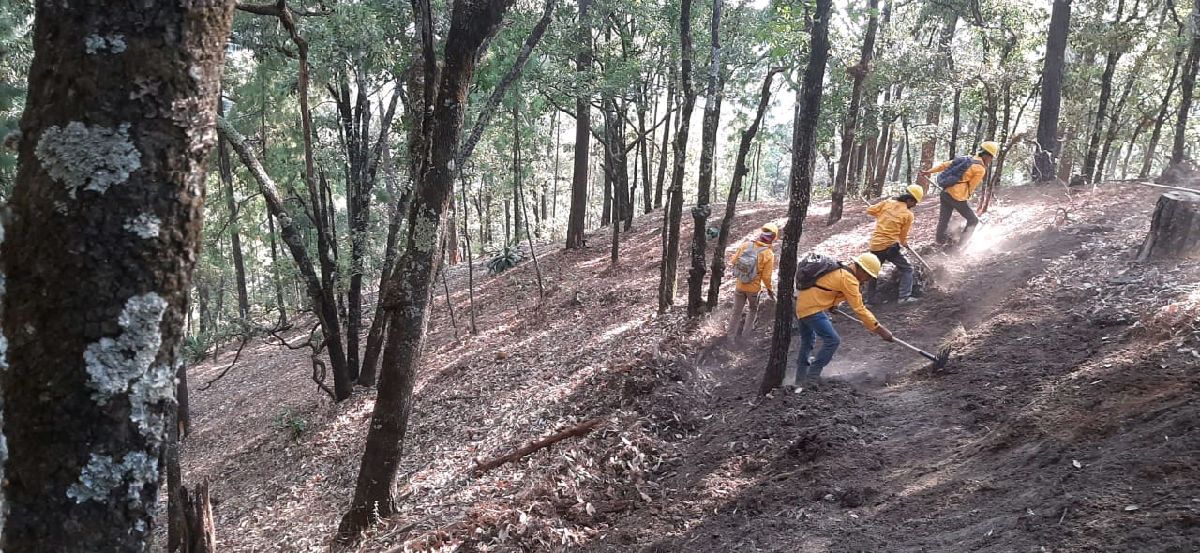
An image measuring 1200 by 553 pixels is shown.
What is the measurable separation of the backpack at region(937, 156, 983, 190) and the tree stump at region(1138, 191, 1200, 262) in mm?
2760

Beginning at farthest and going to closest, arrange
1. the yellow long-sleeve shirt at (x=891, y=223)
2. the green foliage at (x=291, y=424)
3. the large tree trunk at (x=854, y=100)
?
the large tree trunk at (x=854, y=100)
the green foliage at (x=291, y=424)
the yellow long-sleeve shirt at (x=891, y=223)

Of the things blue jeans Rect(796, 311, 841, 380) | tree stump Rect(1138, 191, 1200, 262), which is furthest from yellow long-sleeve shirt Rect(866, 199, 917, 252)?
tree stump Rect(1138, 191, 1200, 262)

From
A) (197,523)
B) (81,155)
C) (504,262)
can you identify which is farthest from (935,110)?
(81,155)

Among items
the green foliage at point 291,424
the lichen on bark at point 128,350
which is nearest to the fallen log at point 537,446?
the green foliage at point 291,424

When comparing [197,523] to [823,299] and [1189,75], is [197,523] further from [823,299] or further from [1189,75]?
[1189,75]

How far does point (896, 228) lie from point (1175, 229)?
2.90 metres

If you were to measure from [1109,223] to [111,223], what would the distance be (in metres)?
11.6

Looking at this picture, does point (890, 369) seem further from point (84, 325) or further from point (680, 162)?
point (84, 325)

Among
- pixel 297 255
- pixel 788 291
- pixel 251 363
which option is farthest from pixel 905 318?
pixel 251 363

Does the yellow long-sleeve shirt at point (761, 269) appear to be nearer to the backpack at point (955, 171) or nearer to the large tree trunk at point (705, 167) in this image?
the large tree trunk at point (705, 167)

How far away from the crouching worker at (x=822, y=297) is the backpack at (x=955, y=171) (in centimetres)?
371

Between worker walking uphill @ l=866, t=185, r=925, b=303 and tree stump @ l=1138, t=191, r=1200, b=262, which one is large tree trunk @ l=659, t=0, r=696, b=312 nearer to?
worker walking uphill @ l=866, t=185, r=925, b=303

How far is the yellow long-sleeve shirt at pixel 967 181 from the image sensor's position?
9875 mm

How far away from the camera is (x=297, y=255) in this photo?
8.23 m
